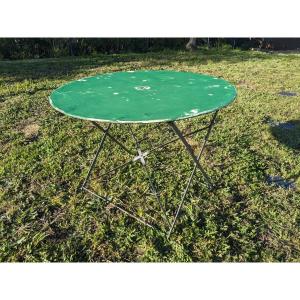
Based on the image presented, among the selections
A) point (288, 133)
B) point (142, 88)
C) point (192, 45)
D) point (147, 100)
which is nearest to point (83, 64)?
point (192, 45)

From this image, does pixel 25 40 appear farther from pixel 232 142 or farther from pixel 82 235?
pixel 82 235

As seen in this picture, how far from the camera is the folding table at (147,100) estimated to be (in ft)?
7.35

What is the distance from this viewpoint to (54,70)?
8.88 metres

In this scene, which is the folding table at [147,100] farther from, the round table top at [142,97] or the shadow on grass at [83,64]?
the shadow on grass at [83,64]

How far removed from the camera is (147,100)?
2.59 metres

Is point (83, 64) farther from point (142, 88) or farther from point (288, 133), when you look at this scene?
point (142, 88)

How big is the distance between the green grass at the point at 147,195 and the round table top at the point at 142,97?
1046mm

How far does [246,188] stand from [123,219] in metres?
1.34

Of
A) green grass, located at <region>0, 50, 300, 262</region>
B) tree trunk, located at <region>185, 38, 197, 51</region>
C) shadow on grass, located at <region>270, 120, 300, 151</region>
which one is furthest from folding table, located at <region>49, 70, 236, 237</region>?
tree trunk, located at <region>185, 38, 197, 51</region>

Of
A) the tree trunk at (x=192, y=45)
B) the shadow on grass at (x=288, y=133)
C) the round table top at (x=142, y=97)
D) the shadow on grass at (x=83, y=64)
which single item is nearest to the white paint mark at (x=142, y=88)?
the round table top at (x=142, y=97)

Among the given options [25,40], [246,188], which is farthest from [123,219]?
[25,40]

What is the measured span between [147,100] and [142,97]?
0.11 metres

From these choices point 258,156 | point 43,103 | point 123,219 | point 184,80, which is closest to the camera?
point 123,219

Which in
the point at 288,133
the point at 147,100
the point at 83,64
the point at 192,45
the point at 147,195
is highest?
the point at 192,45
